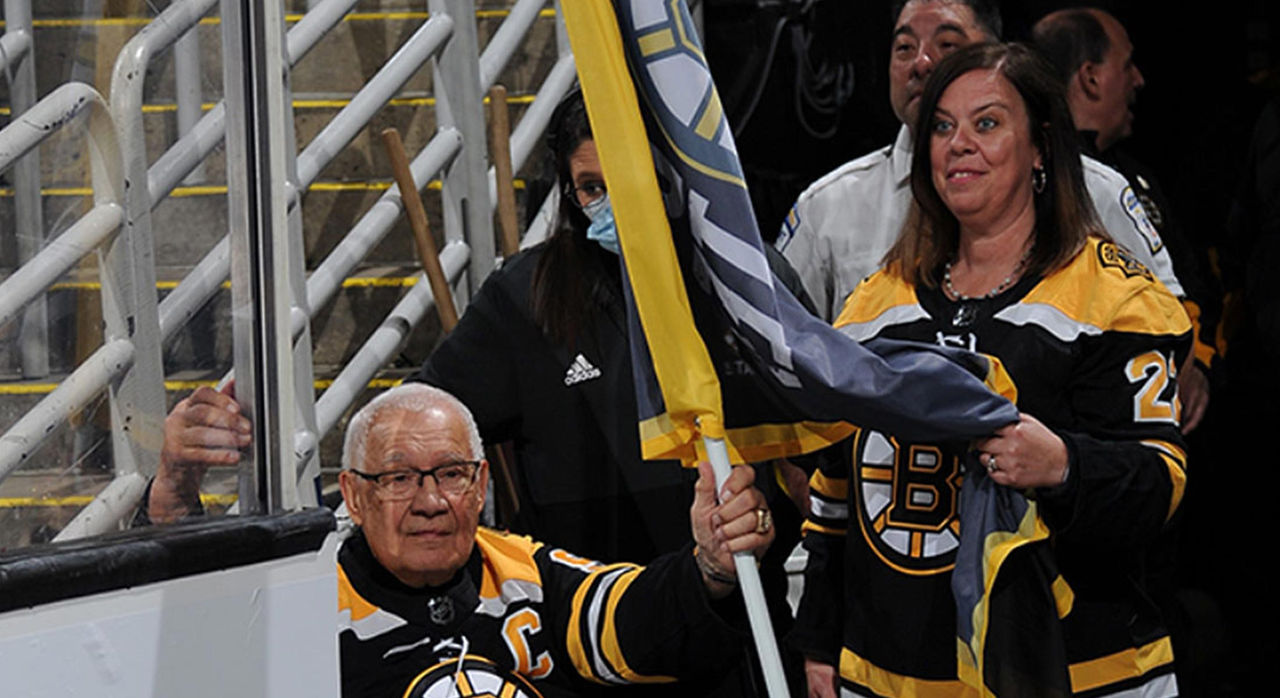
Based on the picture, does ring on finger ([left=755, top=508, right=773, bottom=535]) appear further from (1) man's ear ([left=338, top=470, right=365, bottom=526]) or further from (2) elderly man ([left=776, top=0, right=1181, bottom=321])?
(2) elderly man ([left=776, top=0, right=1181, bottom=321])

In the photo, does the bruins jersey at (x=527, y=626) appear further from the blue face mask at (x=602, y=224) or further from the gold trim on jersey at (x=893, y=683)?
the blue face mask at (x=602, y=224)

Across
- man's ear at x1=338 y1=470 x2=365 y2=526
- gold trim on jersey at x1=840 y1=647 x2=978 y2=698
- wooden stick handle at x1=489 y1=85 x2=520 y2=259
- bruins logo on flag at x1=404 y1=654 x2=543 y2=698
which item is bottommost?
gold trim on jersey at x1=840 y1=647 x2=978 y2=698

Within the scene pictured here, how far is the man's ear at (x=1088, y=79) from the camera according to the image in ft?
15.7

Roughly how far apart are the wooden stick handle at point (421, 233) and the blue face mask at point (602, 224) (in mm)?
988

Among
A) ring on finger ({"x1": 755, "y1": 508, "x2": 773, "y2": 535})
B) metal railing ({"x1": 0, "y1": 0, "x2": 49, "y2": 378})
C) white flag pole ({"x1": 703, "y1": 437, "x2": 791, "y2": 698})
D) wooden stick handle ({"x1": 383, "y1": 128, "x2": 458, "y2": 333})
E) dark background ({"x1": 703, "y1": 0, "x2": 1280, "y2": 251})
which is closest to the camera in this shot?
metal railing ({"x1": 0, "y1": 0, "x2": 49, "y2": 378})

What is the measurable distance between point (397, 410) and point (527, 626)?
0.42 m

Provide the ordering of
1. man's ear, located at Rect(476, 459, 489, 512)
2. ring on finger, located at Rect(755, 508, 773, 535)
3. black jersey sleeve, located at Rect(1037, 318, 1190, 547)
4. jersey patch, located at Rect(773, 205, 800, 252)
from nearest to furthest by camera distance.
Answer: ring on finger, located at Rect(755, 508, 773, 535), black jersey sleeve, located at Rect(1037, 318, 1190, 547), man's ear, located at Rect(476, 459, 489, 512), jersey patch, located at Rect(773, 205, 800, 252)

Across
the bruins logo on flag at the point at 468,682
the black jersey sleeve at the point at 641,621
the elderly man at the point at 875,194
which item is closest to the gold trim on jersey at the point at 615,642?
the black jersey sleeve at the point at 641,621

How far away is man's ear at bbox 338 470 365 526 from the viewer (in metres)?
3.14

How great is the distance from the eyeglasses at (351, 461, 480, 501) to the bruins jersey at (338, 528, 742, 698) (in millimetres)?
108

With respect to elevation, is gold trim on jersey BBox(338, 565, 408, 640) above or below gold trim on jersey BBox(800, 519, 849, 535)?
below

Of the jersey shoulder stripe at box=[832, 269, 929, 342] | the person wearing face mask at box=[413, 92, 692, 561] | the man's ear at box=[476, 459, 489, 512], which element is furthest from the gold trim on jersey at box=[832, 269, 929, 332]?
the man's ear at box=[476, 459, 489, 512]

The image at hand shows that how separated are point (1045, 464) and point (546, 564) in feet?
2.88

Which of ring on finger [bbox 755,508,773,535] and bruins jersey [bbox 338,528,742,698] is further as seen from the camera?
bruins jersey [bbox 338,528,742,698]
